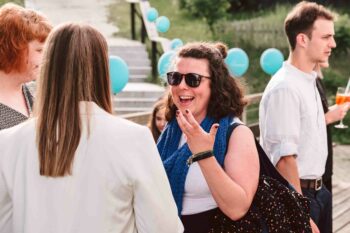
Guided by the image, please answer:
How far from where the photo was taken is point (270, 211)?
224cm

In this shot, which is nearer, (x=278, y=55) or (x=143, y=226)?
(x=143, y=226)

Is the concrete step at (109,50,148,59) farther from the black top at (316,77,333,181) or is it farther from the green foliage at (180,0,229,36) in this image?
the black top at (316,77,333,181)

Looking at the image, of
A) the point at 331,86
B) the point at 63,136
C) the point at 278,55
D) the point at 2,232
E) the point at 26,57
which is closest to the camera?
the point at 63,136

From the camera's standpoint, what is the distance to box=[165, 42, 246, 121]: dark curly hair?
7.59 feet

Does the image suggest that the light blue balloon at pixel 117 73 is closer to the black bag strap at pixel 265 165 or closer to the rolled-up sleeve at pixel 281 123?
the rolled-up sleeve at pixel 281 123

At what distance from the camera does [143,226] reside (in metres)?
1.77

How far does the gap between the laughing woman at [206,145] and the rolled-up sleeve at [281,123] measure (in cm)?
68

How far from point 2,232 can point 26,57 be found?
0.74 m

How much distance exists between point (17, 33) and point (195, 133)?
0.76 metres

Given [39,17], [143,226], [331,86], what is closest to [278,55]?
[331,86]

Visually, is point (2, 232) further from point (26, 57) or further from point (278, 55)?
point (278, 55)

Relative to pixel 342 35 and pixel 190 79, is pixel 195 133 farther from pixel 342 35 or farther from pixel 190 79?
pixel 342 35

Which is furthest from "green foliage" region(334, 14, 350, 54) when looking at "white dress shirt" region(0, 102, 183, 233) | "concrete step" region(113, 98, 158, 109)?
"white dress shirt" region(0, 102, 183, 233)

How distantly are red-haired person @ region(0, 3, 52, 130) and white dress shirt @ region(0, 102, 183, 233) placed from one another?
61cm
